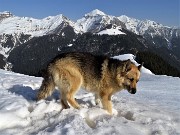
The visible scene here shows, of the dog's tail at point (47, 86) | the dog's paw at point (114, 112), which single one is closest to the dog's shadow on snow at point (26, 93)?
the dog's tail at point (47, 86)

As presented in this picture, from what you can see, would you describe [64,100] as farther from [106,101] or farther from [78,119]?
[78,119]

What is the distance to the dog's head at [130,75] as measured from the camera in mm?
11547

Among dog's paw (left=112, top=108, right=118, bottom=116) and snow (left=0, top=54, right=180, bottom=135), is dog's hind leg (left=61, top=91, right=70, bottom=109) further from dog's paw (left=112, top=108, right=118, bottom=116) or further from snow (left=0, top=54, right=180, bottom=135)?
dog's paw (left=112, top=108, right=118, bottom=116)

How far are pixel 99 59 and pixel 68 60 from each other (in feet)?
4.13

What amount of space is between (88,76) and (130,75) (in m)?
1.55

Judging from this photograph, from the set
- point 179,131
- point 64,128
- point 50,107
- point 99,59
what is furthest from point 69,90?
point 179,131

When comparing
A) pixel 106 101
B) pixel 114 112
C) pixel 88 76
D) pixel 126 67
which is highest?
pixel 126 67

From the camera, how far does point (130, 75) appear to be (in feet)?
37.9

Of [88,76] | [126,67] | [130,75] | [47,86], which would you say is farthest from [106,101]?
[47,86]

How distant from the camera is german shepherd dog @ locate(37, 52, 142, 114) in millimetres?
11625

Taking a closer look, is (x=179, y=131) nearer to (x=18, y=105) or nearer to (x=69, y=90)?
(x=69, y=90)

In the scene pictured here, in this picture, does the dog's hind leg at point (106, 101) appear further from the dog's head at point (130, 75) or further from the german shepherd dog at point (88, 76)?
the dog's head at point (130, 75)

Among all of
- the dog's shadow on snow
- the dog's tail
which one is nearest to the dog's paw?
the dog's tail

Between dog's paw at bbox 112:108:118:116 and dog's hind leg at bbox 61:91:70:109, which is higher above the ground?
dog's hind leg at bbox 61:91:70:109
